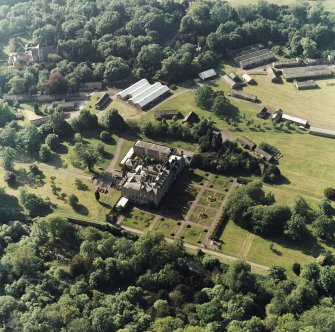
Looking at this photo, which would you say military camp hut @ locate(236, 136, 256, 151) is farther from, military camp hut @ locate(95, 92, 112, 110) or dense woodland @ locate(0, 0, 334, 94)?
military camp hut @ locate(95, 92, 112, 110)

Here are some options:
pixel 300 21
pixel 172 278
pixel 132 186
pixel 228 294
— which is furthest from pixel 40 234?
pixel 300 21

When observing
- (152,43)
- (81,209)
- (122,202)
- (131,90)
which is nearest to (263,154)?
(122,202)

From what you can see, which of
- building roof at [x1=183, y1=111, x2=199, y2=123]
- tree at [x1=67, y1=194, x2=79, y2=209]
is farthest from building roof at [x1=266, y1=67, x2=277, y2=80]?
tree at [x1=67, y1=194, x2=79, y2=209]

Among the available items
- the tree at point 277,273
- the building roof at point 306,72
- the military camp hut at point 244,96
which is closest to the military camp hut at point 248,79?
the military camp hut at point 244,96

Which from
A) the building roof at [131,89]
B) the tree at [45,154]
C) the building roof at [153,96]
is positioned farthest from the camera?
the building roof at [131,89]

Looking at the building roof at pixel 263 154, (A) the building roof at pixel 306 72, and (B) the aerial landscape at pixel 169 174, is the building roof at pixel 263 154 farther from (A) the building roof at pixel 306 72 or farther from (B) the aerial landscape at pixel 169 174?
(A) the building roof at pixel 306 72

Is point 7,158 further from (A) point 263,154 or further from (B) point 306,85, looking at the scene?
(B) point 306,85

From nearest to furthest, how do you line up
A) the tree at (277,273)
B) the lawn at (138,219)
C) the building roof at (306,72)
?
the tree at (277,273)
the lawn at (138,219)
the building roof at (306,72)

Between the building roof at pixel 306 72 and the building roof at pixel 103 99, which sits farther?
the building roof at pixel 306 72
